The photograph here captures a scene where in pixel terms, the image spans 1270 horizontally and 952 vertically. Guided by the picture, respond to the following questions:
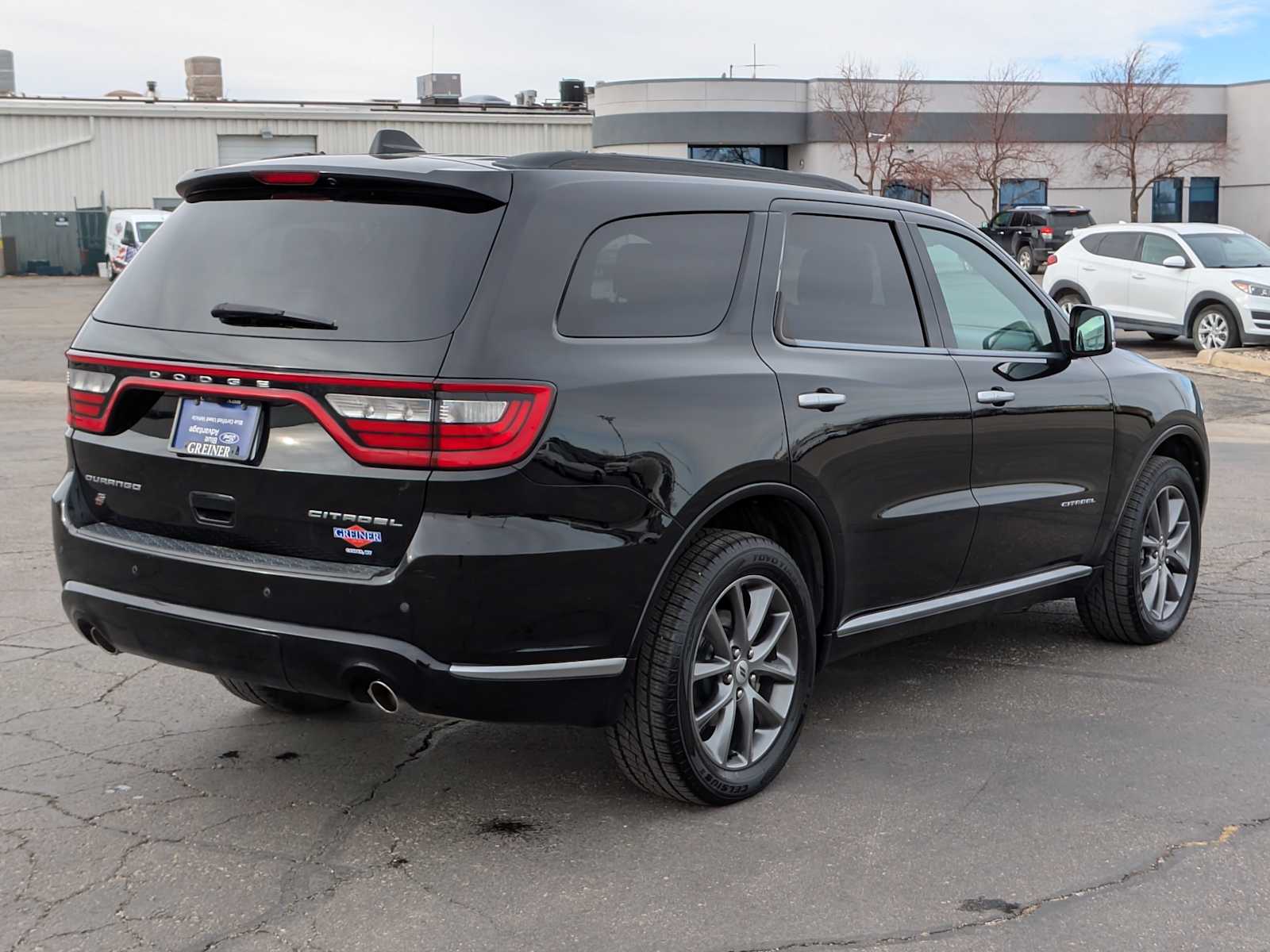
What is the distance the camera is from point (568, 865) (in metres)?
3.84

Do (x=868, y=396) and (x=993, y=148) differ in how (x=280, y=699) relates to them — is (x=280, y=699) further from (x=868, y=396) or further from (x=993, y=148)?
(x=993, y=148)

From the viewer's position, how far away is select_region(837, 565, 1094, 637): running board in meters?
4.79

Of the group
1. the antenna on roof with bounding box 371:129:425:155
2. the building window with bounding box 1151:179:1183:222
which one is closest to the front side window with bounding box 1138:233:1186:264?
the antenna on roof with bounding box 371:129:425:155

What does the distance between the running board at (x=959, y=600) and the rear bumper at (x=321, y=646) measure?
1.18m

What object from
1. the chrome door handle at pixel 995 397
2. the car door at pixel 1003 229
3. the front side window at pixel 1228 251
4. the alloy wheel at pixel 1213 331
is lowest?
the alloy wheel at pixel 1213 331

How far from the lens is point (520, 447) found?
11.9 ft

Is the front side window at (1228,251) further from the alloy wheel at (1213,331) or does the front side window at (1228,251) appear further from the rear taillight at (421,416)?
the rear taillight at (421,416)

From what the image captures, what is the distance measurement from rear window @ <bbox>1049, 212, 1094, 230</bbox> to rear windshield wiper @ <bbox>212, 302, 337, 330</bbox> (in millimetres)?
38177

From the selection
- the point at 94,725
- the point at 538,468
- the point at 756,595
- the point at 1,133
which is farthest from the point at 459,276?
the point at 1,133

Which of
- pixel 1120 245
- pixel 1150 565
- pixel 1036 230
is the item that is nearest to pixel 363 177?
pixel 1150 565

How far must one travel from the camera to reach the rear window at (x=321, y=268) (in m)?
3.73

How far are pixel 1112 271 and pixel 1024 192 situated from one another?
115 ft

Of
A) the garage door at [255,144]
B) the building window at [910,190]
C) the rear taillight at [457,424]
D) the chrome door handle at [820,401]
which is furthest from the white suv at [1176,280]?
the garage door at [255,144]

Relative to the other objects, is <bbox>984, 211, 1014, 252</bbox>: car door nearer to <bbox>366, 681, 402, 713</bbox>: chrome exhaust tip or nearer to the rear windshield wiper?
the rear windshield wiper
